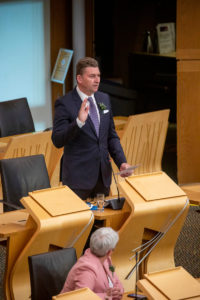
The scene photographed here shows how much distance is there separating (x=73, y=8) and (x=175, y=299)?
7.32m

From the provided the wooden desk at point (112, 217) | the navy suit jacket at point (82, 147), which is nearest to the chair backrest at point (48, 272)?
the wooden desk at point (112, 217)

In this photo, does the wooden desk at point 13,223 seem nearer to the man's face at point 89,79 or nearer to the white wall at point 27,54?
the man's face at point 89,79

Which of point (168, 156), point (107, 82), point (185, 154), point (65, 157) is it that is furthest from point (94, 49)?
point (65, 157)

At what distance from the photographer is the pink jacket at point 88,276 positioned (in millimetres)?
4180

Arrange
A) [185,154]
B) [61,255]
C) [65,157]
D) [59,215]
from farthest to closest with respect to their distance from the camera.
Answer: [185,154]
[65,157]
[59,215]
[61,255]

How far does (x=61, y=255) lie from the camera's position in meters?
4.43

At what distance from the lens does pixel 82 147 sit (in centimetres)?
571

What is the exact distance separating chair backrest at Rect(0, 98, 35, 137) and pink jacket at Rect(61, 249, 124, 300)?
15.4 ft

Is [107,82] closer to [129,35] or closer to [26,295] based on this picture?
[129,35]

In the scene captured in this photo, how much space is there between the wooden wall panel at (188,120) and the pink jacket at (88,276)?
471cm

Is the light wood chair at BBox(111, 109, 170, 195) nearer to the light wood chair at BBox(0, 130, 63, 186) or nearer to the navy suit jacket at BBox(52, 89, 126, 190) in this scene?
the light wood chair at BBox(0, 130, 63, 186)

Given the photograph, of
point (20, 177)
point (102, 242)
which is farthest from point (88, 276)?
point (20, 177)

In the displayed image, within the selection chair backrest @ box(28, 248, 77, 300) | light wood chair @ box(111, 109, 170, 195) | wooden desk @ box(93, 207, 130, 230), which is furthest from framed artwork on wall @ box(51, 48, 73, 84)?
chair backrest @ box(28, 248, 77, 300)

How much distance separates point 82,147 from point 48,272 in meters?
1.58
